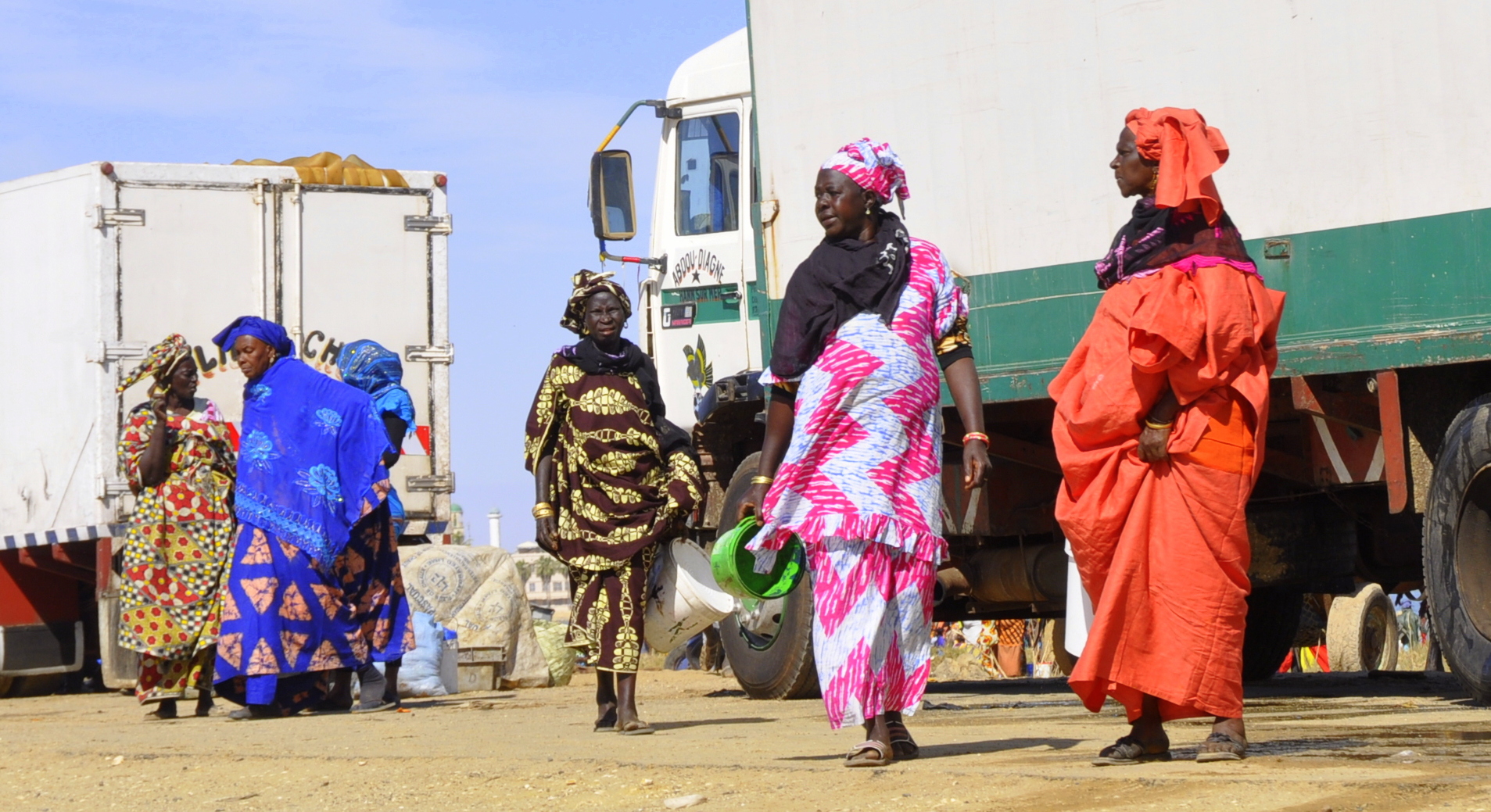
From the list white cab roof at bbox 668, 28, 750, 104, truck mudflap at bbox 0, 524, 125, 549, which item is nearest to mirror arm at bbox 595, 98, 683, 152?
white cab roof at bbox 668, 28, 750, 104

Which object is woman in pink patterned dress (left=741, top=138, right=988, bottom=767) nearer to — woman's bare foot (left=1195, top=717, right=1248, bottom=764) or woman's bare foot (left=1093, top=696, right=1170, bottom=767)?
woman's bare foot (left=1093, top=696, right=1170, bottom=767)

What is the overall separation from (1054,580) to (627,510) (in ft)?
8.57

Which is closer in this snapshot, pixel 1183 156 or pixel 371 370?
pixel 1183 156

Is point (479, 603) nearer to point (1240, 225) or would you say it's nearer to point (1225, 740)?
point (1240, 225)

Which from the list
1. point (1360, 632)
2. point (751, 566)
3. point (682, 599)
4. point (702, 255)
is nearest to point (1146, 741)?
point (751, 566)

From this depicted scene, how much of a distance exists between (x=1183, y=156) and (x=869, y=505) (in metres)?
1.21

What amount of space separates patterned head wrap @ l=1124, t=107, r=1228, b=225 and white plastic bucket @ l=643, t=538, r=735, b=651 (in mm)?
2664

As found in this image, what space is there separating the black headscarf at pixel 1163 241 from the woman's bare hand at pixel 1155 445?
0.45m

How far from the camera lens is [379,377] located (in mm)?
9875

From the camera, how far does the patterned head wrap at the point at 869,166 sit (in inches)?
207

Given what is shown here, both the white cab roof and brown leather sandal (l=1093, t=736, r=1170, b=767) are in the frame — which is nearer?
brown leather sandal (l=1093, t=736, r=1170, b=767)

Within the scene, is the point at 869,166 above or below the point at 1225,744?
above

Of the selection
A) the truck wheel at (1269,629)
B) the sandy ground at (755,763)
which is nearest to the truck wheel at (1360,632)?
the truck wheel at (1269,629)

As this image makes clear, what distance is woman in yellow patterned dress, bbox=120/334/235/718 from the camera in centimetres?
888
